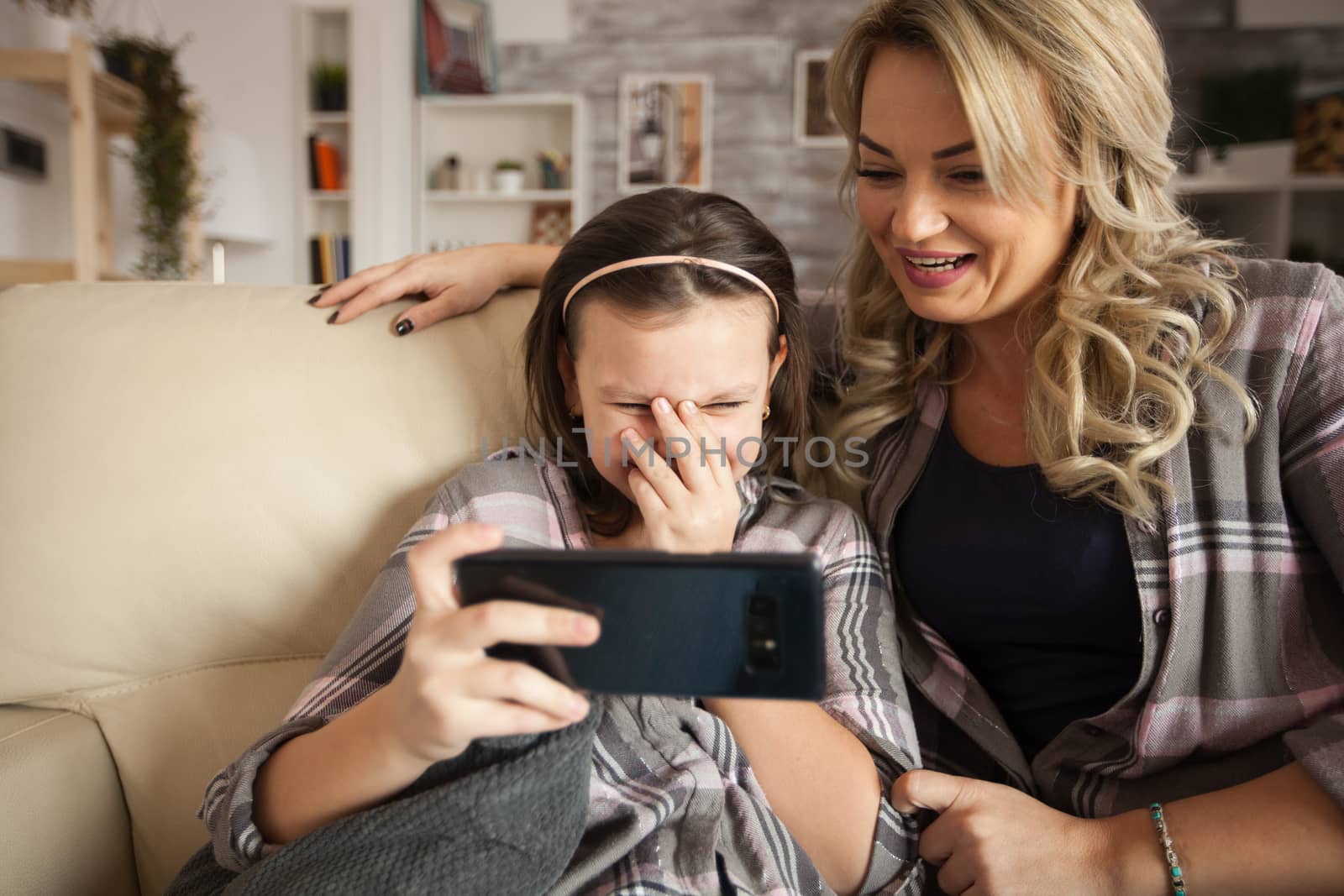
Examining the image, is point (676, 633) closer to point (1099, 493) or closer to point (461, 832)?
point (461, 832)

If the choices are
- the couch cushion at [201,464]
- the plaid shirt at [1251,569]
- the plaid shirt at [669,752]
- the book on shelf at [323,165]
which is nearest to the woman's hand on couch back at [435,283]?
the couch cushion at [201,464]

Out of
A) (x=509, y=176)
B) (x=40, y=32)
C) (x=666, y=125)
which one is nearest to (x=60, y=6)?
(x=40, y=32)

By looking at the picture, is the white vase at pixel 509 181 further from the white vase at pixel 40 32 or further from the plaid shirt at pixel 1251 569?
the plaid shirt at pixel 1251 569

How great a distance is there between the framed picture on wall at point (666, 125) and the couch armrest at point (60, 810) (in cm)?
372

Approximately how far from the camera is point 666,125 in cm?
440

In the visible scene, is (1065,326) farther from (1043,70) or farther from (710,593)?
(710,593)

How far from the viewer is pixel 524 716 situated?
62 cm

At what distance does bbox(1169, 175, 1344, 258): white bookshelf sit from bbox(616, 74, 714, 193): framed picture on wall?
2.03 meters

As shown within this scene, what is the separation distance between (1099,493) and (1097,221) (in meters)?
0.29

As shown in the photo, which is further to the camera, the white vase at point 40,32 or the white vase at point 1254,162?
the white vase at point 1254,162

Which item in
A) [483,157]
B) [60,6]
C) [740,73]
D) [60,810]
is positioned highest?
[740,73]

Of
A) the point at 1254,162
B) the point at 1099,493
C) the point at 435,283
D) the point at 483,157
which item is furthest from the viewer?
the point at 483,157

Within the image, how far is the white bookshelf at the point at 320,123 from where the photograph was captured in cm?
425

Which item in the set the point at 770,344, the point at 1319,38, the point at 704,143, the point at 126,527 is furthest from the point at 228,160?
the point at 1319,38
